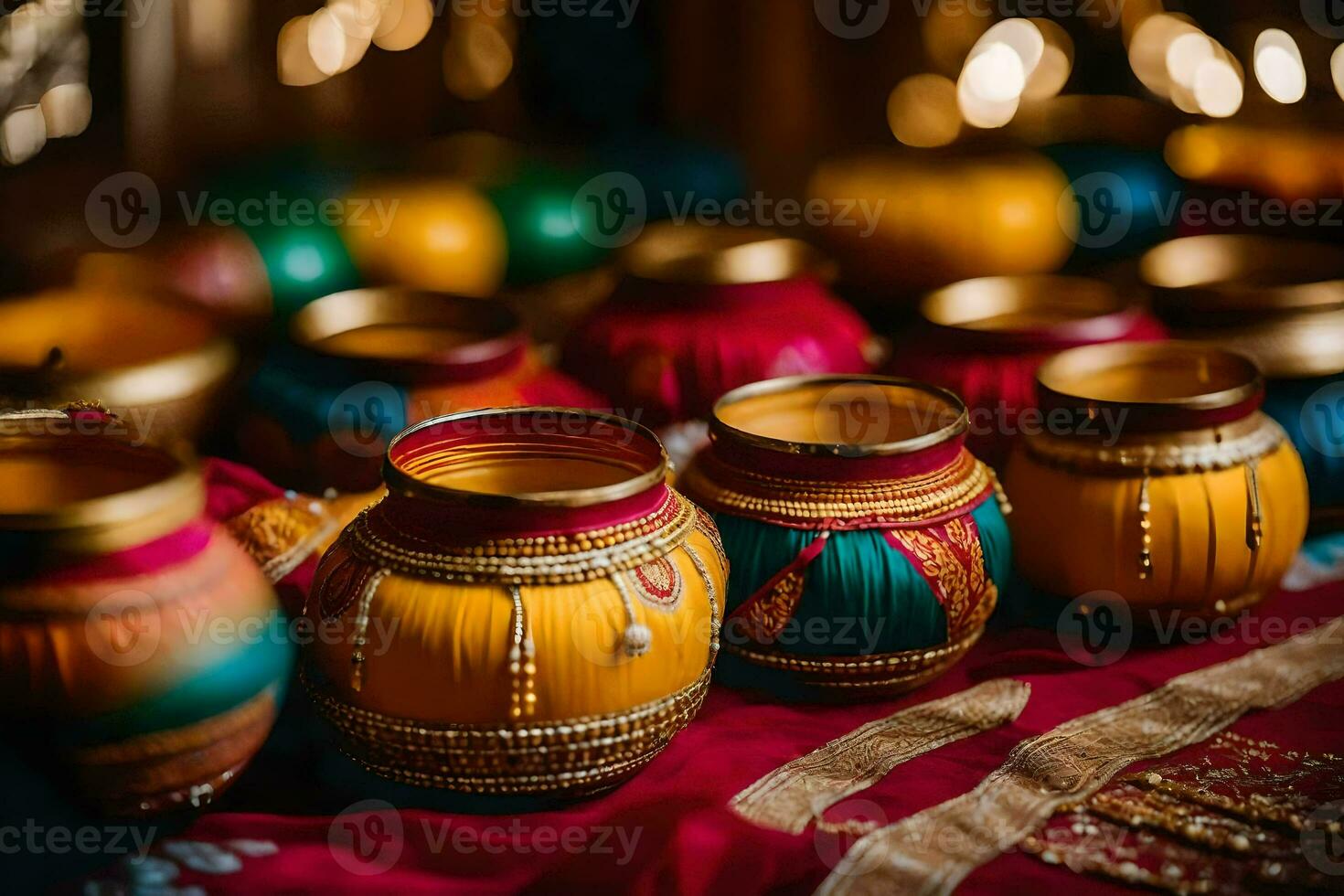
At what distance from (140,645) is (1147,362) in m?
0.96

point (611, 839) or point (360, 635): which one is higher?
point (360, 635)

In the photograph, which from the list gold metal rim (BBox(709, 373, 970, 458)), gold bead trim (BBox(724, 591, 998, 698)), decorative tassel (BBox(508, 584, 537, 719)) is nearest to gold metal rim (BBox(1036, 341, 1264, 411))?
gold metal rim (BBox(709, 373, 970, 458))

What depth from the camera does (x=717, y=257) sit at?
1404 millimetres

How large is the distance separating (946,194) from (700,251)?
0.32 m

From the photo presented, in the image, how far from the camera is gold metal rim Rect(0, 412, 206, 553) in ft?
2.64

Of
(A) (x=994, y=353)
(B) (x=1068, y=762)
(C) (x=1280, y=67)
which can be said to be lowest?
(B) (x=1068, y=762)

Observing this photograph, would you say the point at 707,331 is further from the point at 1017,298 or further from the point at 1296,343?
the point at 1296,343

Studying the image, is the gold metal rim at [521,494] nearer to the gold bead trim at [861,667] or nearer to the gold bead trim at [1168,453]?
the gold bead trim at [861,667]

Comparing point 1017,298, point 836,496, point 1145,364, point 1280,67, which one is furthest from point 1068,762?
point 1280,67

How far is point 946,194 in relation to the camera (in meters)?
1.63

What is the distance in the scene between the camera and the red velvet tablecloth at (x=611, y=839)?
2.84 ft

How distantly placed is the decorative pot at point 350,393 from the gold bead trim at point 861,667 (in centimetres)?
31

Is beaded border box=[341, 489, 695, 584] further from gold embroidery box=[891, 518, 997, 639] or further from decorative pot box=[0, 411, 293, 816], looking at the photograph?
gold embroidery box=[891, 518, 997, 639]

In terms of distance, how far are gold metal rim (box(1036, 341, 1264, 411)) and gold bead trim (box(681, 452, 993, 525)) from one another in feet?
0.54
